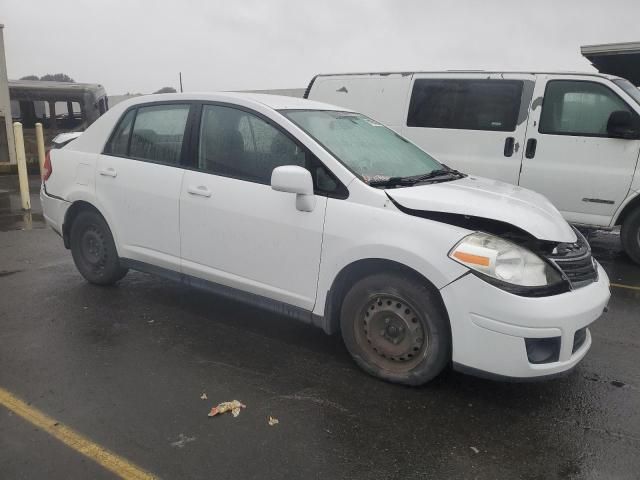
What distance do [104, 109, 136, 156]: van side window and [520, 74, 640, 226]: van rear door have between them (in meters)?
4.49

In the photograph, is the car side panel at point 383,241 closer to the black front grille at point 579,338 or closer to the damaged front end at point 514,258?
the damaged front end at point 514,258

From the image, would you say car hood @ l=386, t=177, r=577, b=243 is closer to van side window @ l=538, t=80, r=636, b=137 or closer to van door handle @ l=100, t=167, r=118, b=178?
van door handle @ l=100, t=167, r=118, b=178

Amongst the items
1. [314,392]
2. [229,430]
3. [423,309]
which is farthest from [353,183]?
[229,430]

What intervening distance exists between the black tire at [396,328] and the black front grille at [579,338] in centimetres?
68

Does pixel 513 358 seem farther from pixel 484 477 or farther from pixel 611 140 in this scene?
pixel 611 140

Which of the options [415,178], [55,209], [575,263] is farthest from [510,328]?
[55,209]

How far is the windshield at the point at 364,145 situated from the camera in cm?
370

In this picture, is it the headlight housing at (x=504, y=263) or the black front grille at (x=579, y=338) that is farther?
the black front grille at (x=579, y=338)

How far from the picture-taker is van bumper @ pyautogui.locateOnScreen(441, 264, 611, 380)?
292cm

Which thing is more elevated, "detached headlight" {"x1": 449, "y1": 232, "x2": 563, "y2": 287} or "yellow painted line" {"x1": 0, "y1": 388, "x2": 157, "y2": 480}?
"detached headlight" {"x1": 449, "y1": 232, "x2": 563, "y2": 287}

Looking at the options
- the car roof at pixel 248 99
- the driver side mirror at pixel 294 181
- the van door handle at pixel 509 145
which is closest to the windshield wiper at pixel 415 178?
the driver side mirror at pixel 294 181

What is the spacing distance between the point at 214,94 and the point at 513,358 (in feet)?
9.25

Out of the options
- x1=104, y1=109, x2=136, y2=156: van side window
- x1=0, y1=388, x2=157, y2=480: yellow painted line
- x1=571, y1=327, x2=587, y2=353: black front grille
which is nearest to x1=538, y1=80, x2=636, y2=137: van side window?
x1=571, y1=327, x2=587, y2=353: black front grille

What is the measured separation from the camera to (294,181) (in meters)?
3.40
